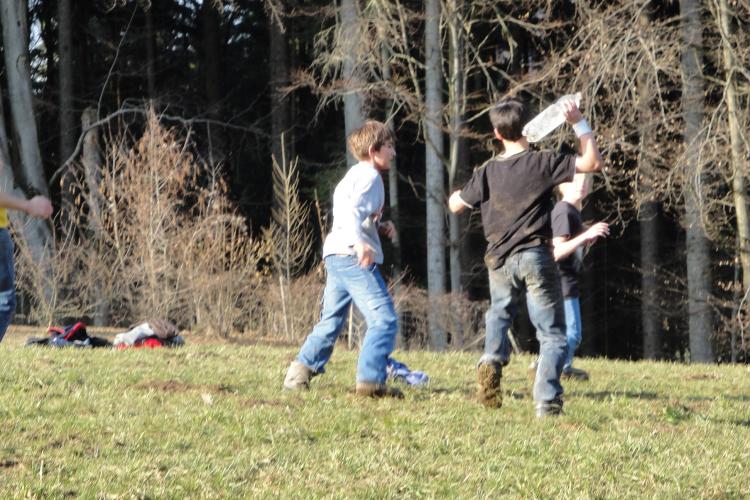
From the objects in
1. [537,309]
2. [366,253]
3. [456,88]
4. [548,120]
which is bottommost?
[537,309]

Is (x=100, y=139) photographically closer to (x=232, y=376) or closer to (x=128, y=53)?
(x=128, y=53)

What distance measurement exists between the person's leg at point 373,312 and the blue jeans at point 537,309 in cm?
68

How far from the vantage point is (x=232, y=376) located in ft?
29.8

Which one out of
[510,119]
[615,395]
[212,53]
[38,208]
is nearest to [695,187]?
[615,395]

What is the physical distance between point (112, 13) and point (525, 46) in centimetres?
1294

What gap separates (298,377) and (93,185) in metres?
15.7

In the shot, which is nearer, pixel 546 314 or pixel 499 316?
pixel 546 314

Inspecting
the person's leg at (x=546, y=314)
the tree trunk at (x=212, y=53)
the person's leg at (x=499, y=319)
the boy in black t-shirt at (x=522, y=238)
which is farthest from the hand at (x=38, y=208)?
the tree trunk at (x=212, y=53)

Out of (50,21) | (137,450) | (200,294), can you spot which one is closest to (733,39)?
(200,294)

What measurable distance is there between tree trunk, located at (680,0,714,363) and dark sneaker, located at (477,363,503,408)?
35.3 ft

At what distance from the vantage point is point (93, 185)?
75.2 ft

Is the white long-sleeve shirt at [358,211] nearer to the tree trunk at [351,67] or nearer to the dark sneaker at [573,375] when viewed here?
the dark sneaker at [573,375]

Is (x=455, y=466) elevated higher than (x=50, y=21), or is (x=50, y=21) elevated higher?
(x=50, y=21)

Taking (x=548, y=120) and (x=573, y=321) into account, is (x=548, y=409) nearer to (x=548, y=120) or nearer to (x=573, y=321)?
(x=548, y=120)
